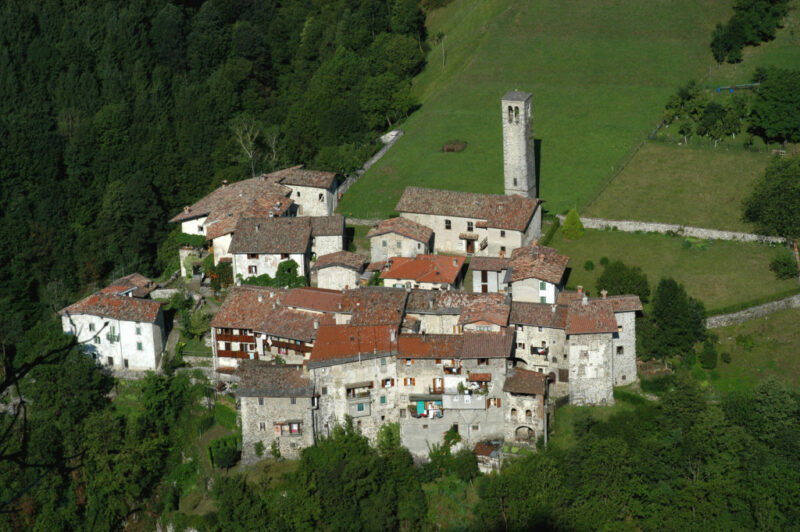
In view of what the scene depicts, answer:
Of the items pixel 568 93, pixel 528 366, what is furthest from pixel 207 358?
pixel 568 93

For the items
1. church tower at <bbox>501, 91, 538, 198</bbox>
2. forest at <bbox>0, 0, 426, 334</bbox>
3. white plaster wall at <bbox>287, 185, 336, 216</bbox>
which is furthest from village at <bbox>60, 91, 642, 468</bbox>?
forest at <bbox>0, 0, 426, 334</bbox>

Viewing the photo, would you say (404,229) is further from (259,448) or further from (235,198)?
(259,448)

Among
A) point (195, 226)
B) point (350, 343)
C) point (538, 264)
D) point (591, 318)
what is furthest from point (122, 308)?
point (591, 318)

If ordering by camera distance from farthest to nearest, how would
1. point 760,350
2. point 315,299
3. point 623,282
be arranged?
point 623,282 → point 315,299 → point 760,350

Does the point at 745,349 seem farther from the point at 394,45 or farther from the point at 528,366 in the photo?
the point at 394,45

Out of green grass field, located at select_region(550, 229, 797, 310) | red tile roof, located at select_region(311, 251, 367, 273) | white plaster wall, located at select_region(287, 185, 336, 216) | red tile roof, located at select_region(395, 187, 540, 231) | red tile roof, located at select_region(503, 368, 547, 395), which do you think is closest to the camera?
red tile roof, located at select_region(503, 368, 547, 395)

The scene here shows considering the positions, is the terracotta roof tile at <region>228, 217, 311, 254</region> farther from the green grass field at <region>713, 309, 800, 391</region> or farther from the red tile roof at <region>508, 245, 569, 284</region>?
the green grass field at <region>713, 309, 800, 391</region>
